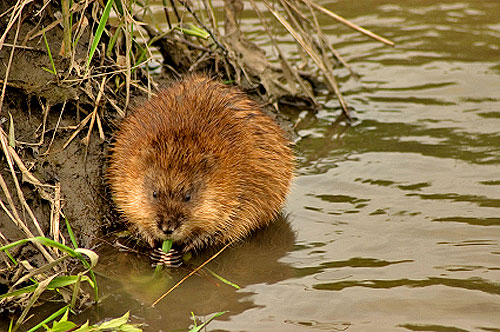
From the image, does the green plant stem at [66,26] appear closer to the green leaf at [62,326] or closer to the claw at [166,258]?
the claw at [166,258]

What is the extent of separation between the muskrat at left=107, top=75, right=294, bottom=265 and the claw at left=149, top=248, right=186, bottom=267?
0.02 m

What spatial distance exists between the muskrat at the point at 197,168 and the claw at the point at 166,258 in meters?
0.02

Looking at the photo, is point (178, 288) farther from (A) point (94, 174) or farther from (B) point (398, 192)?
(B) point (398, 192)

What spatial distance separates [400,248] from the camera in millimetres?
4559

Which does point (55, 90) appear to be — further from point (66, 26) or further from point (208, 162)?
point (208, 162)

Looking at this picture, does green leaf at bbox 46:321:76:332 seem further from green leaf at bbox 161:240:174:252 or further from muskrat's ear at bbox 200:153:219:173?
muskrat's ear at bbox 200:153:219:173

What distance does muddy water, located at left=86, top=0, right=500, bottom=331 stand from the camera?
3.94 meters

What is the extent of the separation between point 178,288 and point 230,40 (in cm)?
273

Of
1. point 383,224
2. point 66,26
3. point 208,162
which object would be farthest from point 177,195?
point 383,224

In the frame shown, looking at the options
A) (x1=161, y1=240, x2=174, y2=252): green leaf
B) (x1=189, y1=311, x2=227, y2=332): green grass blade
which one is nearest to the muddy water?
(x1=189, y1=311, x2=227, y2=332): green grass blade

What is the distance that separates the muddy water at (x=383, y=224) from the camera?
3.94 metres

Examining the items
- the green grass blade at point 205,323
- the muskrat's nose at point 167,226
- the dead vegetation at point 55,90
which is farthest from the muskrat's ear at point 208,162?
the green grass blade at point 205,323

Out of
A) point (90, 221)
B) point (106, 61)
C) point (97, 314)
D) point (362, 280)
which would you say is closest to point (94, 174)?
point (90, 221)

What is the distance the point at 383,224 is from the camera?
15.9 feet
